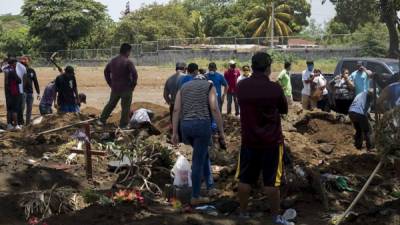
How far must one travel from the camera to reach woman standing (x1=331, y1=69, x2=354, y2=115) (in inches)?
602

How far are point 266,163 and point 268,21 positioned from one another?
221 feet

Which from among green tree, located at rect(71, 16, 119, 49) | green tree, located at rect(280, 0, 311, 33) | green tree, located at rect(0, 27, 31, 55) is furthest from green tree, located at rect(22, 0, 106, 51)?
green tree, located at rect(280, 0, 311, 33)

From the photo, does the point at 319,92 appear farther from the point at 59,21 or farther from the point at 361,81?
the point at 59,21

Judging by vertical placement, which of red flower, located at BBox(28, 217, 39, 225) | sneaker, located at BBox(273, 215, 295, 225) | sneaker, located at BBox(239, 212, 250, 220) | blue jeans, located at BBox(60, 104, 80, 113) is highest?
blue jeans, located at BBox(60, 104, 80, 113)

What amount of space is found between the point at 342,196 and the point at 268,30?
65578 mm

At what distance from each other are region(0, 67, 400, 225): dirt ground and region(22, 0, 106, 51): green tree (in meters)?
54.3

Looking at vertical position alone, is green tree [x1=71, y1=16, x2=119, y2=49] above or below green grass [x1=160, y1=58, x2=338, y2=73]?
above

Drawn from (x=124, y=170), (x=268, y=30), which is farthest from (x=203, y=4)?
(x=124, y=170)

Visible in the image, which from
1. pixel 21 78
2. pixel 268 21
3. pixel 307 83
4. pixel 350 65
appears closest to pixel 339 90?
pixel 307 83

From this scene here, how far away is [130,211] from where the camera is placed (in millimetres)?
7078

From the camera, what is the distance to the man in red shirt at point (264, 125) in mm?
6477

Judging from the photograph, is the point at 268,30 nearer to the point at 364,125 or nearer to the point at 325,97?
the point at 325,97

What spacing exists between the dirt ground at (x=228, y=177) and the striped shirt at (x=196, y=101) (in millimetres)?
1068

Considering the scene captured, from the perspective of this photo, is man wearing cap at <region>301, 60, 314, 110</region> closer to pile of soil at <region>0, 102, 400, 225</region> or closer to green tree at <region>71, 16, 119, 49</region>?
pile of soil at <region>0, 102, 400, 225</region>
